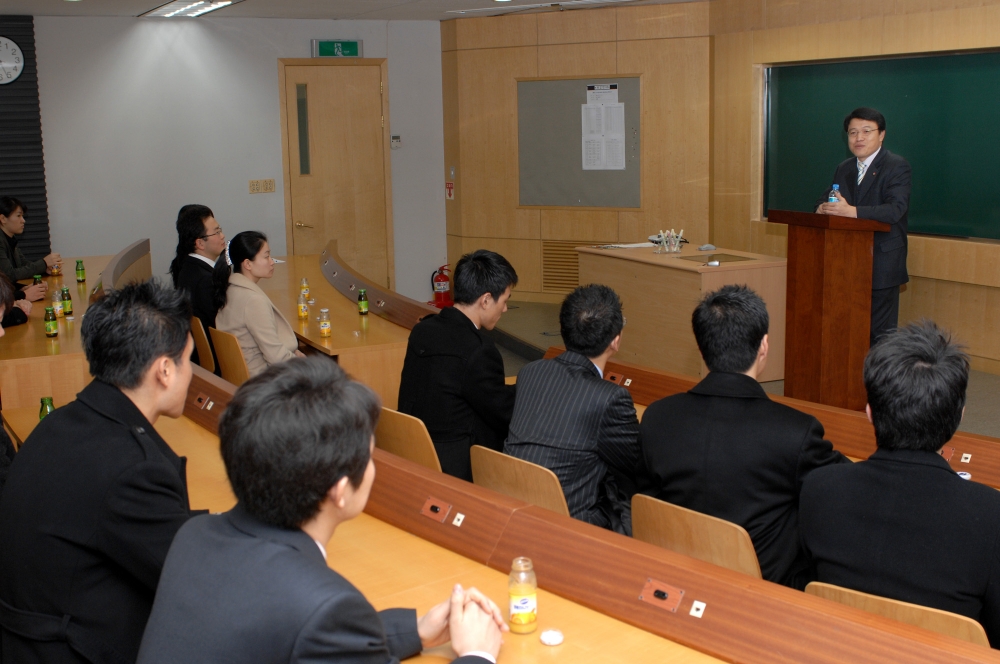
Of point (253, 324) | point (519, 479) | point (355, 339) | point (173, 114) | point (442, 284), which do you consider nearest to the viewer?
point (519, 479)

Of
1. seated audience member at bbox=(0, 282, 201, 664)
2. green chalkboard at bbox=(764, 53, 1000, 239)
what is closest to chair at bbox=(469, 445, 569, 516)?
seated audience member at bbox=(0, 282, 201, 664)

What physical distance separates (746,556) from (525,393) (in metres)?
1.04

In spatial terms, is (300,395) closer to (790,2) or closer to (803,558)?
(803,558)

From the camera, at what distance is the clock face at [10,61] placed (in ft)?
27.6

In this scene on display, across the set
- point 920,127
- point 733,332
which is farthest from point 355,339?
point 920,127

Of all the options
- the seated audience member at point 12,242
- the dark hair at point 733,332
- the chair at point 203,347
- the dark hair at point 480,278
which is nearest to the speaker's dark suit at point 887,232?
the dark hair at point 480,278

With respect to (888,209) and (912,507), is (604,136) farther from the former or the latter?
(912,507)

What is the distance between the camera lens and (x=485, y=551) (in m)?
2.31

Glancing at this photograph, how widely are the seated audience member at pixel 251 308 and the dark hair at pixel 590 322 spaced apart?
6.22 ft

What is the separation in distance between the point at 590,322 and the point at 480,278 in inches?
28.2

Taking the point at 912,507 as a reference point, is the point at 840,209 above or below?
above

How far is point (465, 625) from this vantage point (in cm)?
166

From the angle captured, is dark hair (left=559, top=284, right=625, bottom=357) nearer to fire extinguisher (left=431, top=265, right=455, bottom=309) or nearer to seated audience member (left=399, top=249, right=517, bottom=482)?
seated audience member (left=399, top=249, right=517, bottom=482)

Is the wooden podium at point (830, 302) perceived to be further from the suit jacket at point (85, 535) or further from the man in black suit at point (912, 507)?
the suit jacket at point (85, 535)
